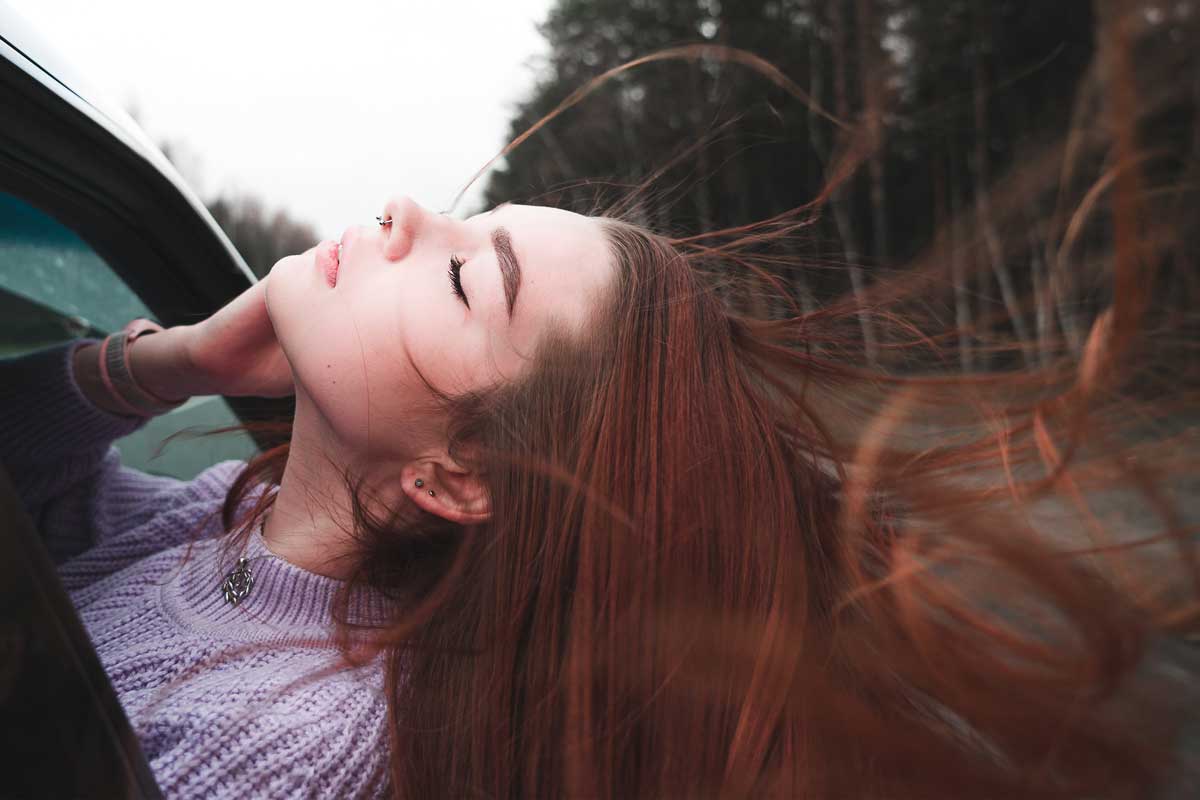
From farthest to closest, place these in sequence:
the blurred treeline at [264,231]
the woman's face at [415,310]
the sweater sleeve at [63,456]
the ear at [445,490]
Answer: the blurred treeline at [264,231]
the sweater sleeve at [63,456]
the ear at [445,490]
the woman's face at [415,310]

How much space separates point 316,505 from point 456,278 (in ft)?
1.89

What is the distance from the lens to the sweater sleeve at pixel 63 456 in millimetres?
1619

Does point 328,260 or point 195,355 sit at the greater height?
point 328,260

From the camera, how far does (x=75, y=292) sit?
177cm

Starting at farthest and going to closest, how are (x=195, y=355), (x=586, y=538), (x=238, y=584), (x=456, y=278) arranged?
(x=195, y=355)
(x=238, y=584)
(x=456, y=278)
(x=586, y=538)

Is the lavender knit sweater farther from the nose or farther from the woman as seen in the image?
the nose

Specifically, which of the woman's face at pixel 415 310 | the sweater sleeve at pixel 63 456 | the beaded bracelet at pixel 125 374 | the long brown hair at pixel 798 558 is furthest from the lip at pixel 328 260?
the sweater sleeve at pixel 63 456

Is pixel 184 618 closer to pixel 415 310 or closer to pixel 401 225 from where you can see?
pixel 415 310

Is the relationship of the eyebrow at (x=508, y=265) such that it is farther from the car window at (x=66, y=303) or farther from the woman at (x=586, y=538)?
the car window at (x=66, y=303)

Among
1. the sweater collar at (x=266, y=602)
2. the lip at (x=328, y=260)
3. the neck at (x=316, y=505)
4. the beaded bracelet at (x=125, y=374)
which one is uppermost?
the lip at (x=328, y=260)

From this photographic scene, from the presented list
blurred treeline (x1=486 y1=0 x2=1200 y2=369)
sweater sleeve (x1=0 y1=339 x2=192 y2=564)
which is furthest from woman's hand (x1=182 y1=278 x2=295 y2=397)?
blurred treeline (x1=486 y1=0 x2=1200 y2=369)

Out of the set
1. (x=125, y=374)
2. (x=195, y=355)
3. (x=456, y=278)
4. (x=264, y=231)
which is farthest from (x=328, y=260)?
(x=264, y=231)

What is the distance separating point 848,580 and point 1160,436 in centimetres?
56

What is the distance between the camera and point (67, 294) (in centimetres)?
176
